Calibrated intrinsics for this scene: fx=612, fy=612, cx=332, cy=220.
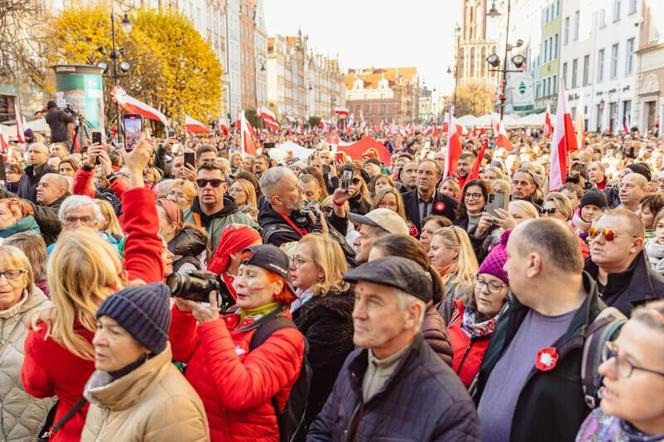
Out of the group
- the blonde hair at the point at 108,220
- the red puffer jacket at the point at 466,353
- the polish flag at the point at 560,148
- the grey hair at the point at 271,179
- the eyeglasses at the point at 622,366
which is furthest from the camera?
the polish flag at the point at 560,148

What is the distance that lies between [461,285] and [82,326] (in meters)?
2.51

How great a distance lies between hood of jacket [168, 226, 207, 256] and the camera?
4.84m

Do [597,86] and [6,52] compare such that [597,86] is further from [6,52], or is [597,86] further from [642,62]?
[6,52]

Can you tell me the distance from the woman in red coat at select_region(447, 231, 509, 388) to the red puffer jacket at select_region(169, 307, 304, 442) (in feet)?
3.13

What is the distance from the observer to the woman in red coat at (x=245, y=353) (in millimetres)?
2668

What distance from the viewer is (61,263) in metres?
2.69

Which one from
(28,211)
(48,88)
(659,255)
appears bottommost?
(659,255)

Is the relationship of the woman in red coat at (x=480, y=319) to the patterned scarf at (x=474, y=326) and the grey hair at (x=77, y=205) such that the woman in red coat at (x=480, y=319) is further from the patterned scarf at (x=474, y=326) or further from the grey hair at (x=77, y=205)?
the grey hair at (x=77, y=205)

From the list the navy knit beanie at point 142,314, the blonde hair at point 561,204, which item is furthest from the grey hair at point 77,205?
the blonde hair at point 561,204

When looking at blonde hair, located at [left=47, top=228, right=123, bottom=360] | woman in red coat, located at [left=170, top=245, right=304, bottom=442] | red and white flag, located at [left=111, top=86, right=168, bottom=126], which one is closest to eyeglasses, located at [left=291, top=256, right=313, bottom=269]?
woman in red coat, located at [left=170, top=245, right=304, bottom=442]

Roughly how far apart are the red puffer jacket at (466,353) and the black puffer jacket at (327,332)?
0.62m

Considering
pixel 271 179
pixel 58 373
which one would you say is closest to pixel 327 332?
pixel 58 373

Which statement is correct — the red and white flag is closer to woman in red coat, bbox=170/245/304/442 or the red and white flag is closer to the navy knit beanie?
woman in red coat, bbox=170/245/304/442

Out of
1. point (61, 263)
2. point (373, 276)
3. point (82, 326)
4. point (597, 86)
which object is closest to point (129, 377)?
point (82, 326)
